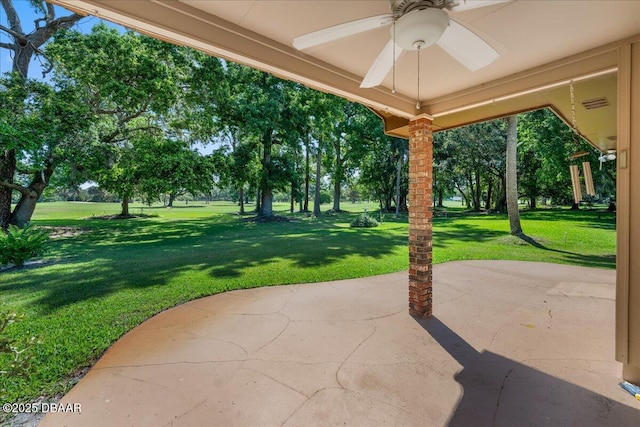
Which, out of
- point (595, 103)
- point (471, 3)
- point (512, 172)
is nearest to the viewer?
point (471, 3)

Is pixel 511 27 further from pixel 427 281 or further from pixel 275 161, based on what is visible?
pixel 275 161

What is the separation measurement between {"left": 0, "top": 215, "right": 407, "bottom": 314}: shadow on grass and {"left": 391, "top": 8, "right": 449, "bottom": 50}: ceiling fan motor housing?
4064 mm

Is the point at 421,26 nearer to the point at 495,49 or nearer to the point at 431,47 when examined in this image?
the point at 495,49

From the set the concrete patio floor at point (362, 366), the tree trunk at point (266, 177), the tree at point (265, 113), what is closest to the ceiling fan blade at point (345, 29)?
the concrete patio floor at point (362, 366)

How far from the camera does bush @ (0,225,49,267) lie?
224 inches

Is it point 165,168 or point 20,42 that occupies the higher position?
point 20,42

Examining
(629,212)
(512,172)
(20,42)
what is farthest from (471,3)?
(20,42)

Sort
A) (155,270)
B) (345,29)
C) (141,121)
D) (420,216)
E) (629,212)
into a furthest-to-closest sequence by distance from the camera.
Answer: (141,121) < (155,270) < (420,216) < (629,212) < (345,29)

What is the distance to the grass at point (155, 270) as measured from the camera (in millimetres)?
2859

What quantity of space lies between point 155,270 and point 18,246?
3108 millimetres

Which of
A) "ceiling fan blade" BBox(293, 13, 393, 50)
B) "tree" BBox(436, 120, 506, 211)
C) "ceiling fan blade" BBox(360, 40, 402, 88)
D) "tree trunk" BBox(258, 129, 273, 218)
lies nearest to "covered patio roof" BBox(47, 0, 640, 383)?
"ceiling fan blade" BBox(293, 13, 393, 50)

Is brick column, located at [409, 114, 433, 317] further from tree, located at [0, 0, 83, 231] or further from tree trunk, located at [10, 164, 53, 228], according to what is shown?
tree trunk, located at [10, 164, 53, 228]

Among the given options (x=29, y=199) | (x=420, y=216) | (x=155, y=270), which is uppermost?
(x=29, y=199)

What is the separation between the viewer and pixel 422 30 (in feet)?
4.66
